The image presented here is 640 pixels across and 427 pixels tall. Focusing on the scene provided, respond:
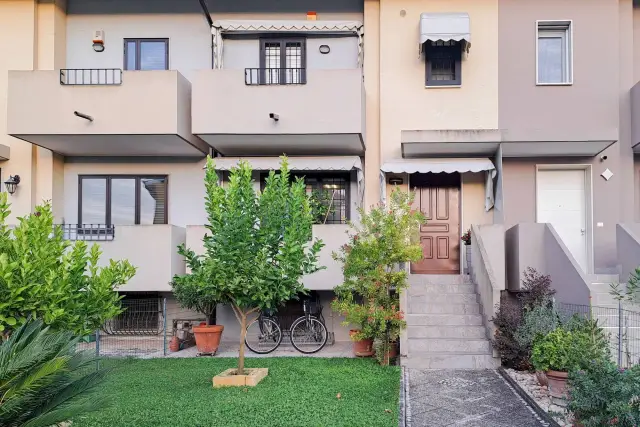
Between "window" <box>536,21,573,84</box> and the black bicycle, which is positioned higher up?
"window" <box>536,21,573,84</box>

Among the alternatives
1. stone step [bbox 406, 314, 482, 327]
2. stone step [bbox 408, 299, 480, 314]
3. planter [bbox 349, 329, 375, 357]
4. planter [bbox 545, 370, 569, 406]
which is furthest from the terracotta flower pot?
planter [bbox 349, 329, 375, 357]

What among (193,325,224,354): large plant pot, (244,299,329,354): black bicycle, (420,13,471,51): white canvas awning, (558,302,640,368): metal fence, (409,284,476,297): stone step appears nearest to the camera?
(558,302,640,368): metal fence

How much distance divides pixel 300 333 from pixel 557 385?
6874 mm

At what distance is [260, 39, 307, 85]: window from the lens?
52.9 feet

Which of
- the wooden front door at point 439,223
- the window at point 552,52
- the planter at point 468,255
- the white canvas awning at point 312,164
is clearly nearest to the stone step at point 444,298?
the planter at point 468,255

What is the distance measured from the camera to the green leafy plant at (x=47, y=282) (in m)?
6.34

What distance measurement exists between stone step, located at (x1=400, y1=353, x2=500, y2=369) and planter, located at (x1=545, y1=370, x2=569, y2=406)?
252 cm

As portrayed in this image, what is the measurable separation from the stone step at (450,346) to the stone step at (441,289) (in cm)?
168

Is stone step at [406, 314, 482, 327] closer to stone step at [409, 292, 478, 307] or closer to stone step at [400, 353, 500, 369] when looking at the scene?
stone step at [409, 292, 478, 307]

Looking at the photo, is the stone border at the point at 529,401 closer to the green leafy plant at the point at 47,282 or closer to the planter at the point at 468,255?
the planter at the point at 468,255

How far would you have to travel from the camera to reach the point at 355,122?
555 inches

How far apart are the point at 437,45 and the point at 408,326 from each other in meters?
7.44

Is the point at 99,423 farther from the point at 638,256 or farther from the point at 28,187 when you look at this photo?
the point at 638,256

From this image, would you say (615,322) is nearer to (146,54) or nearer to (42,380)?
(42,380)
